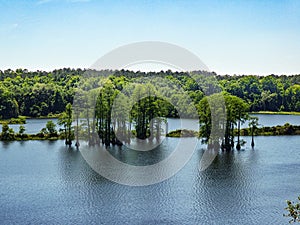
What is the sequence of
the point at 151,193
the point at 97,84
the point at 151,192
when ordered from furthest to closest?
1. the point at 97,84
2. the point at 151,192
3. the point at 151,193

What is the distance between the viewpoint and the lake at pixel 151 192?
61.9ft

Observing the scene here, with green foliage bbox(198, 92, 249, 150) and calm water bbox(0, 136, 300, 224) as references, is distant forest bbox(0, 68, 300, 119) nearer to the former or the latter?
green foliage bbox(198, 92, 249, 150)

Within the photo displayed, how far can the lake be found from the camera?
1888cm

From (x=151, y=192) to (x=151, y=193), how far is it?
0.67 ft

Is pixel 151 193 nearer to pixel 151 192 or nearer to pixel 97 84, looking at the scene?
pixel 151 192

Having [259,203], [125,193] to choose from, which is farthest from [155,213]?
[259,203]

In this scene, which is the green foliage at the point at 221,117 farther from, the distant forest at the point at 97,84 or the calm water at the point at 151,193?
the distant forest at the point at 97,84

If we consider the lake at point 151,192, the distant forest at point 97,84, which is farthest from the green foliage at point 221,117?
the distant forest at point 97,84

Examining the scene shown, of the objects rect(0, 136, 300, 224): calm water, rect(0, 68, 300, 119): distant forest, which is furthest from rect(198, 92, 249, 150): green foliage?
rect(0, 68, 300, 119): distant forest

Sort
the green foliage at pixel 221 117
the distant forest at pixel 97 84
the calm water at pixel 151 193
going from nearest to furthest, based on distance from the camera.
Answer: the calm water at pixel 151 193, the green foliage at pixel 221 117, the distant forest at pixel 97 84

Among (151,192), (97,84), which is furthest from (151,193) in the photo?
(97,84)

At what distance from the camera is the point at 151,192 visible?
22875 millimetres

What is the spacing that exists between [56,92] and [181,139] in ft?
124

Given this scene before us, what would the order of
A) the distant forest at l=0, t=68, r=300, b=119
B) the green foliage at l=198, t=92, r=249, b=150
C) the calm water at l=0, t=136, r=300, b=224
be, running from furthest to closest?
1. the distant forest at l=0, t=68, r=300, b=119
2. the green foliage at l=198, t=92, r=249, b=150
3. the calm water at l=0, t=136, r=300, b=224
